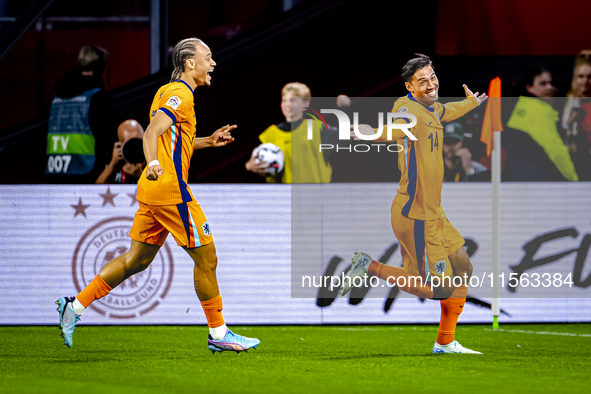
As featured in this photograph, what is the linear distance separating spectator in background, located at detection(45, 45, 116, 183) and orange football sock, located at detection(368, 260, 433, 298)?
2.46 m

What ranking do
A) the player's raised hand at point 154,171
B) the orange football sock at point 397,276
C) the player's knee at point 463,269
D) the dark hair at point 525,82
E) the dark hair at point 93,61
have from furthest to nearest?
the dark hair at point 525,82, the dark hair at point 93,61, the orange football sock at point 397,276, the player's knee at point 463,269, the player's raised hand at point 154,171

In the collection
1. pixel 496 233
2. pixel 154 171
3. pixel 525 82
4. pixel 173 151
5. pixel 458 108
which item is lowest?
pixel 496 233

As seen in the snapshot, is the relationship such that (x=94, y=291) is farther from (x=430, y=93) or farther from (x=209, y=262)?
(x=430, y=93)

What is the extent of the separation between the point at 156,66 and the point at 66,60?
3.19 ft

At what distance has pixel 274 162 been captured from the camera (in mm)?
6969

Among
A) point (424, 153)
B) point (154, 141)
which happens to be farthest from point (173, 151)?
point (424, 153)

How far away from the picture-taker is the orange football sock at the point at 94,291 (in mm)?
5197

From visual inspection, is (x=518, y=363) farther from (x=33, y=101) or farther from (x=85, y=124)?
(x=33, y=101)

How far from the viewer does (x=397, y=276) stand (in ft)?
21.2

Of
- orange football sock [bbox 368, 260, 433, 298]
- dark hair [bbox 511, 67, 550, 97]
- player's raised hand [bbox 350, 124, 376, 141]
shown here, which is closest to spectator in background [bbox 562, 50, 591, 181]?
dark hair [bbox 511, 67, 550, 97]

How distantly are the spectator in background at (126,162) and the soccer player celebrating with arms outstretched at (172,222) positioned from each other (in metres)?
1.77

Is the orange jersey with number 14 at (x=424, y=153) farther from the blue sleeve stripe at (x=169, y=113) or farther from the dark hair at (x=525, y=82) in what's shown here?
the dark hair at (x=525, y=82)

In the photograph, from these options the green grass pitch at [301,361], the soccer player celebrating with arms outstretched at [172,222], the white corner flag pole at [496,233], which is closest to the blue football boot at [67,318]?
the soccer player celebrating with arms outstretched at [172,222]

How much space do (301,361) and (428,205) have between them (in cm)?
150
